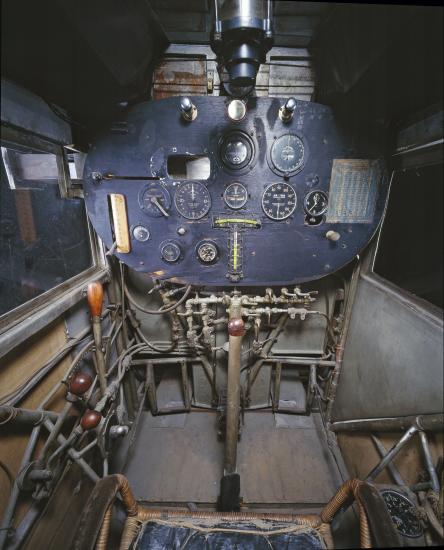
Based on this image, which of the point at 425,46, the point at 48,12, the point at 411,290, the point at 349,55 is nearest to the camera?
the point at 48,12

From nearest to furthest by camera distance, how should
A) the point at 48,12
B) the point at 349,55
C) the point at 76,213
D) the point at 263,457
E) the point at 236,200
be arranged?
the point at 48,12 < the point at 349,55 < the point at 236,200 < the point at 76,213 < the point at 263,457

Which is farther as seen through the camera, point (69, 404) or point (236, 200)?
point (236, 200)

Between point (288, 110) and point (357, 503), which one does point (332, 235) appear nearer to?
point (288, 110)

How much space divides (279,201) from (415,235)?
1073 millimetres

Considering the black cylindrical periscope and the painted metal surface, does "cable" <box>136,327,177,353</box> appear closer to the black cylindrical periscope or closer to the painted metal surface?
the painted metal surface

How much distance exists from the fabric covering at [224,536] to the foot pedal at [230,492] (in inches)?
17.0

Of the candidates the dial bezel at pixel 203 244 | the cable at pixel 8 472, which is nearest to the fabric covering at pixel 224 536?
the cable at pixel 8 472

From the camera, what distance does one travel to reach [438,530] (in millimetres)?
1233

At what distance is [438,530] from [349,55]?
9.18ft

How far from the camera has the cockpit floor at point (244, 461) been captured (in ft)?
7.26

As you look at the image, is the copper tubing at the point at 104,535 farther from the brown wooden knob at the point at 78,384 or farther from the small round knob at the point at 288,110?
the small round knob at the point at 288,110

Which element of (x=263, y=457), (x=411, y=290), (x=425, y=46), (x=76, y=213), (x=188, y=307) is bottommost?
(x=263, y=457)

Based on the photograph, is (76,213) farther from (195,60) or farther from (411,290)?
(411,290)

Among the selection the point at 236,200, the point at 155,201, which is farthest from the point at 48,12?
the point at 236,200
